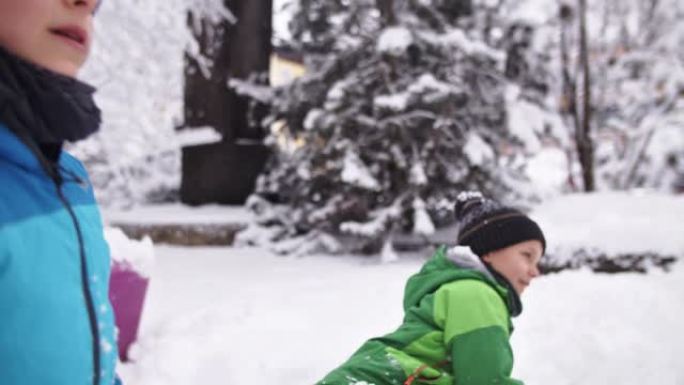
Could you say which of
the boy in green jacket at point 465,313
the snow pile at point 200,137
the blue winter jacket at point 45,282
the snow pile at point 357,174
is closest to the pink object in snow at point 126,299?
the boy in green jacket at point 465,313

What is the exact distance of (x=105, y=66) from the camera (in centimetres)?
679

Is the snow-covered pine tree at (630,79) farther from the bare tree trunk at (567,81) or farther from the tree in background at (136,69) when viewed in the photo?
the tree in background at (136,69)

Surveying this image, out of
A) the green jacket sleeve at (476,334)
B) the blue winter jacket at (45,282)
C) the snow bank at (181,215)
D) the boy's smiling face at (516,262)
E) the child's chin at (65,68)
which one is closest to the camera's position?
the blue winter jacket at (45,282)

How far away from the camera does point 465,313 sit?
2123mm

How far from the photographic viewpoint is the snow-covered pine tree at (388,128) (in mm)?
6809

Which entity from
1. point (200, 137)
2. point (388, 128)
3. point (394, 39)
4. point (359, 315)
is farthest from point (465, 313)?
point (200, 137)

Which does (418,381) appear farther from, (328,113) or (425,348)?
(328,113)

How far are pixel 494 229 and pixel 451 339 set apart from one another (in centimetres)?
51

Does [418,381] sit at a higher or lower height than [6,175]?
lower

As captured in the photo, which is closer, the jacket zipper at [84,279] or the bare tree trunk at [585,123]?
the jacket zipper at [84,279]

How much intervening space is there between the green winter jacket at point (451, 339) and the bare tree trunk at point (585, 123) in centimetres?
893

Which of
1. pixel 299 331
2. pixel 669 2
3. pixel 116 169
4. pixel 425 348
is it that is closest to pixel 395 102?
pixel 299 331

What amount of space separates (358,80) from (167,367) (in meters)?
4.36

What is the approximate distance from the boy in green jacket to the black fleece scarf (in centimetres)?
139
